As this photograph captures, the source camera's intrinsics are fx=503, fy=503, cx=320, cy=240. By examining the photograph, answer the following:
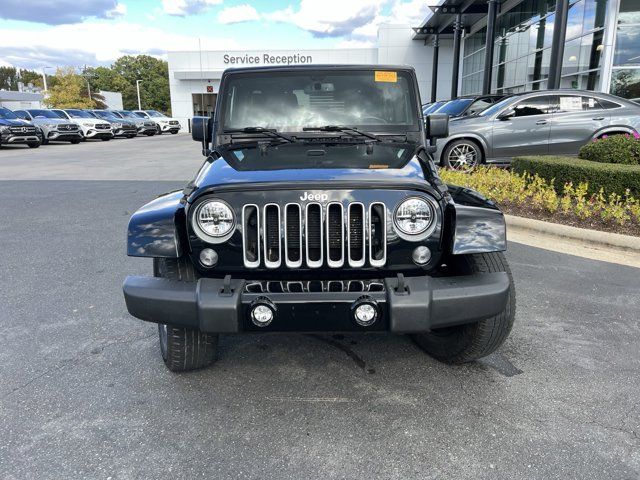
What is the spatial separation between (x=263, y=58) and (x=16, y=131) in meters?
24.8

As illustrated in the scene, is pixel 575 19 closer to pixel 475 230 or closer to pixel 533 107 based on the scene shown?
pixel 533 107

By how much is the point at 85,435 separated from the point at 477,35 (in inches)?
1255

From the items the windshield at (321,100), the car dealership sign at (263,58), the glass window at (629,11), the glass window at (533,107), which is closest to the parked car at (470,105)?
the glass window at (533,107)

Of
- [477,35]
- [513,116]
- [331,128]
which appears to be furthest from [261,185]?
[477,35]

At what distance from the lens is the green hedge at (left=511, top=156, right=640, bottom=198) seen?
6656 millimetres

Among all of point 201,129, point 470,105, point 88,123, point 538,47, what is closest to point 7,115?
point 88,123

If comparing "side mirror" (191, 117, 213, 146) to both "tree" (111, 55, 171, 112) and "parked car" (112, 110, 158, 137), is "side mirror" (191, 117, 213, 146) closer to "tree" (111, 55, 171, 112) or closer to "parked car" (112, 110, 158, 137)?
"parked car" (112, 110, 158, 137)

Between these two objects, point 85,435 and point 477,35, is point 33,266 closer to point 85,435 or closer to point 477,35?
point 85,435

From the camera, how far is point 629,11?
539 inches

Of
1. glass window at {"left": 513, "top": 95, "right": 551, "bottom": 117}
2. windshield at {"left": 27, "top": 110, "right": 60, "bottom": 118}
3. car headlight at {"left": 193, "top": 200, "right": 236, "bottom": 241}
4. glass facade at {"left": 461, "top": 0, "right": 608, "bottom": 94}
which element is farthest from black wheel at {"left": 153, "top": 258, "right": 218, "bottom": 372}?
windshield at {"left": 27, "top": 110, "right": 60, "bottom": 118}

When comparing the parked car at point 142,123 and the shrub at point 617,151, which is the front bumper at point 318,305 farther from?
the parked car at point 142,123

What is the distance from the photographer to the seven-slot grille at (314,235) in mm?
2512

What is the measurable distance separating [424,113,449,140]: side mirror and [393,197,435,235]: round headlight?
54.5 inches

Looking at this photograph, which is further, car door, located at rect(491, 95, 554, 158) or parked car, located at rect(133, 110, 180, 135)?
parked car, located at rect(133, 110, 180, 135)
